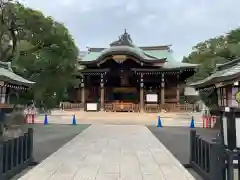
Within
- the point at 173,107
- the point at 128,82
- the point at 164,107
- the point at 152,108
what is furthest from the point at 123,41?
the point at 173,107

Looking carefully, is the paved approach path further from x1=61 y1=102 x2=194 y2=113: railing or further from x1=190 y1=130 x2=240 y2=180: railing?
x1=61 y1=102 x2=194 y2=113: railing

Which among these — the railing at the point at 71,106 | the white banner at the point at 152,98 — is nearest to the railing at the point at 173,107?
the white banner at the point at 152,98

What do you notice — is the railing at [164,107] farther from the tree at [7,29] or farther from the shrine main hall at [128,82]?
the tree at [7,29]

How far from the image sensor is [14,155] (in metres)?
5.98

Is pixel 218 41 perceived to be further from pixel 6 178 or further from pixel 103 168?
pixel 6 178

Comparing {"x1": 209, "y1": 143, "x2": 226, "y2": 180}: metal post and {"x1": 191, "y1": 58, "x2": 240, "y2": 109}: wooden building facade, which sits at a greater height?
{"x1": 191, "y1": 58, "x2": 240, "y2": 109}: wooden building facade

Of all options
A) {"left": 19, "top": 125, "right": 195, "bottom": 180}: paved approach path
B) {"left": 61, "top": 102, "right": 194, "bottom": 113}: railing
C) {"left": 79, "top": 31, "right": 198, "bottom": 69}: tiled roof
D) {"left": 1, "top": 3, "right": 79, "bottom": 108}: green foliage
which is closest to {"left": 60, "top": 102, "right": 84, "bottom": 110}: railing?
{"left": 61, "top": 102, "right": 194, "bottom": 113}: railing

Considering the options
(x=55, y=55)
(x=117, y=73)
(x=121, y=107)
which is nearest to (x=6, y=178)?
(x=55, y=55)

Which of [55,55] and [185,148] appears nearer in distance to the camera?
[185,148]

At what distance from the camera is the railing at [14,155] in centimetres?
530

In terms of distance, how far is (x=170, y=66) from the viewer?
34938mm

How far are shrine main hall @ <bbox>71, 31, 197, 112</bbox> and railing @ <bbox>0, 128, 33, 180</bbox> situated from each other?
85.6 ft

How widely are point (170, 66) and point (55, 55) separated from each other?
20979mm

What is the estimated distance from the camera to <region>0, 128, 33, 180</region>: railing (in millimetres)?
5301
